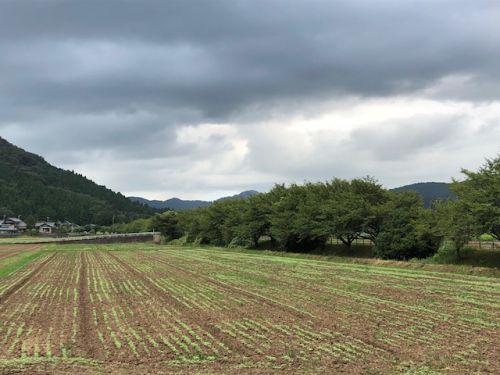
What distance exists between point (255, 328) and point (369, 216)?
1494 inches

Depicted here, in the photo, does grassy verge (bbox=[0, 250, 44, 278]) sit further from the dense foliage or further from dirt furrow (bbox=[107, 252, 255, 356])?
the dense foliage

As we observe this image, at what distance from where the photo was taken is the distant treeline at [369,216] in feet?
118

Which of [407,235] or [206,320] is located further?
[407,235]

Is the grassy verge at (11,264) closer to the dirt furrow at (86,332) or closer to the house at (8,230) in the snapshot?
the dirt furrow at (86,332)

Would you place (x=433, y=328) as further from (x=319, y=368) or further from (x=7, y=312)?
(x=7, y=312)

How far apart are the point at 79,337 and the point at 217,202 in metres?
88.4

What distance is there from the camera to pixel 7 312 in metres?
19.0

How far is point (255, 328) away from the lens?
49.7 feet

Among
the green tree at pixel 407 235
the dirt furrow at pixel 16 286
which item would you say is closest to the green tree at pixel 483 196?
the green tree at pixel 407 235

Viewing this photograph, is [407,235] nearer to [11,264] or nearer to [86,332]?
[86,332]

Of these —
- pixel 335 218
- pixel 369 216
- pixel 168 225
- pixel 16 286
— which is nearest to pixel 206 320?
pixel 16 286

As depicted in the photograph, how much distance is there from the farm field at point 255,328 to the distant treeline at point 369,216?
9.35 m

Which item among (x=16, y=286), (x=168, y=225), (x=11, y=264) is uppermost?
(x=168, y=225)

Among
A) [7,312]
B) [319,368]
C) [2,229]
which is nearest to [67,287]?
[7,312]
